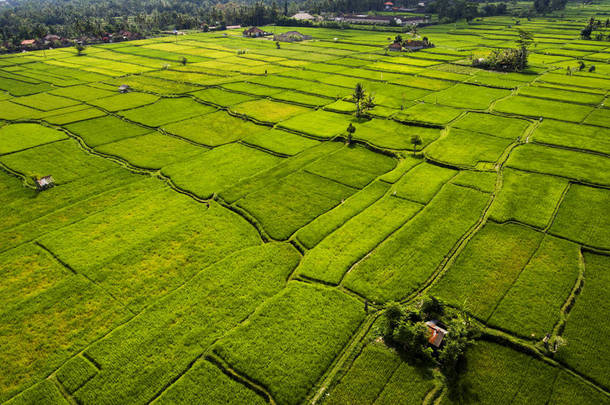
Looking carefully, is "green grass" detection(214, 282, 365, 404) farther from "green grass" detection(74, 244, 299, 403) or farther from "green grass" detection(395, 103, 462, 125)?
"green grass" detection(395, 103, 462, 125)

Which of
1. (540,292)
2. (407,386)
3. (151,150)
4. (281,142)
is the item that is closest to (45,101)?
(151,150)

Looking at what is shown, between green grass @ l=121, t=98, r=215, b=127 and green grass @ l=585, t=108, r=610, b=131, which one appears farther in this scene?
green grass @ l=121, t=98, r=215, b=127

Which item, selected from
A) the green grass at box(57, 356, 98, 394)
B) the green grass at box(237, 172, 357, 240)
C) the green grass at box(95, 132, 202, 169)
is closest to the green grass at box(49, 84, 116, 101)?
the green grass at box(95, 132, 202, 169)

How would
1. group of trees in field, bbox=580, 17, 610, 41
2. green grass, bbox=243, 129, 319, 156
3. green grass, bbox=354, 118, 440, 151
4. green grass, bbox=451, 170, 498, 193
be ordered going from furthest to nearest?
group of trees in field, bbox=580, 17, 610, 41 < green grass, bbox=354, 118, 440, 151 < green grass, bbox=243, 129, 319, 156 < green grass, bbox=451, 170, 498, 193

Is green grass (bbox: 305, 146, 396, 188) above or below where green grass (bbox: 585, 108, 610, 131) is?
below

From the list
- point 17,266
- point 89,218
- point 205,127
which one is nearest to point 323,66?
point 205,127

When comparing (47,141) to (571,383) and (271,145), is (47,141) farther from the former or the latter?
(571,383)

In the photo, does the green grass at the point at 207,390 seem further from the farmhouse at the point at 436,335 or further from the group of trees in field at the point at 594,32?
the group of trees in field at the point at 594,32
